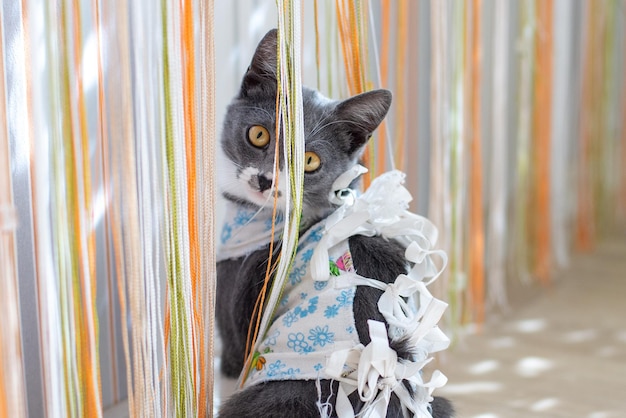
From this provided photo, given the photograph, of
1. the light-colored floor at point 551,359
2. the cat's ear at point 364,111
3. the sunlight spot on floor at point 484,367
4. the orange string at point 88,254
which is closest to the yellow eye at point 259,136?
the cat's ear at point 364,111

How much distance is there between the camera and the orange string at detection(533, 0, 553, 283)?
1.87 m

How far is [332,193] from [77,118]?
41cm

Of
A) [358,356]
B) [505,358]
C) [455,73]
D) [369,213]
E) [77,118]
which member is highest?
[455,73]

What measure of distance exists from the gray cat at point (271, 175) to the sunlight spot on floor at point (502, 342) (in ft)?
1.83

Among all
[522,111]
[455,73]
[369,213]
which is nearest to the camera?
[369,213]

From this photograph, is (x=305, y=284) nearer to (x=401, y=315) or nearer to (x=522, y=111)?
(x=401, y=315)

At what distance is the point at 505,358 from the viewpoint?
1537 mm

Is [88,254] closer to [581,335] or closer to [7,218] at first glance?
[7,218]

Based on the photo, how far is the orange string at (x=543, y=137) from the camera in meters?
1.87

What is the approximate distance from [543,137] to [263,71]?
3.69 feet

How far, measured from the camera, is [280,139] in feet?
3.47

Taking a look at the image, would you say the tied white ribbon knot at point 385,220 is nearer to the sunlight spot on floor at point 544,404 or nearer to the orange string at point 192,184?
the orange string at point 192,184

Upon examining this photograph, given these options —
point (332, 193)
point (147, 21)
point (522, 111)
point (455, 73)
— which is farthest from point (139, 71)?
point (522, 111)

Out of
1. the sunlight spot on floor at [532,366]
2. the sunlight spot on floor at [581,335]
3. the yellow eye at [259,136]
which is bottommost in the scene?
the sunlight spot on floor at [532,366]
